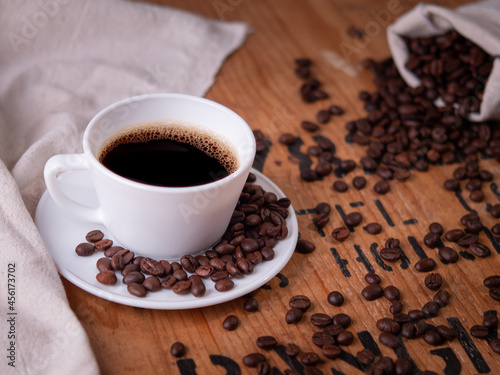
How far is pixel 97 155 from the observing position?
1126mm

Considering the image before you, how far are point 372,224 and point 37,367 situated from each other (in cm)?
85

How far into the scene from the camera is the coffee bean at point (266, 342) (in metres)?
1.08

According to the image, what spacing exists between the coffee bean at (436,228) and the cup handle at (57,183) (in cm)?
84

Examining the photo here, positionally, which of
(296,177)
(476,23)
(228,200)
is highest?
(476,23)

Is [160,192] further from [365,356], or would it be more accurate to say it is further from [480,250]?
[480,250]

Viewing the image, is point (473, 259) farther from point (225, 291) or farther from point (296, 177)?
point (225, 291)

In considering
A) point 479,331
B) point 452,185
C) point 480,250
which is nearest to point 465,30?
point 452,185

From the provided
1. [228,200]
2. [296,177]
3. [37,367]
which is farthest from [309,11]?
[37,367]

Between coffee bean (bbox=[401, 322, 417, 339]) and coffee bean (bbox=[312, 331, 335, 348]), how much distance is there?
6.3 inches

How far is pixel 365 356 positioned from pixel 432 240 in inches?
16.6

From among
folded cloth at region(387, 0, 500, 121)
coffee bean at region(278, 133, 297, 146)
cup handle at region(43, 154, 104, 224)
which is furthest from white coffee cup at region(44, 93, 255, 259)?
folded cloth at region(387, 0, 500, 121)

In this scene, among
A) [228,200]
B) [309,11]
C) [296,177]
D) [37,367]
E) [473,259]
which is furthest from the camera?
[309,11]

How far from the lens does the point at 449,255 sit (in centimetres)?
133

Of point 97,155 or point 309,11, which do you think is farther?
point 309,11
